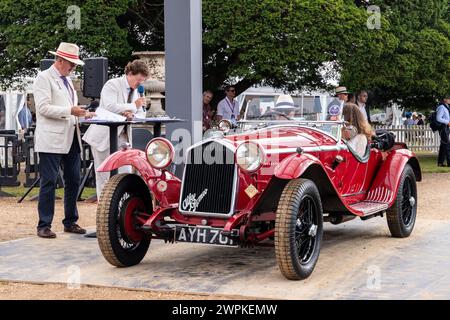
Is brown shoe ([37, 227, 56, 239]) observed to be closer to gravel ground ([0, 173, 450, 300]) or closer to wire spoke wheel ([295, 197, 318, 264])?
gravel ground ([0, 173, 450, 300])

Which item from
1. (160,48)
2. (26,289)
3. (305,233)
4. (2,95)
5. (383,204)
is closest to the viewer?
(26,289)

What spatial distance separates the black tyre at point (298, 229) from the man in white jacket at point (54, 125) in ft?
8.63

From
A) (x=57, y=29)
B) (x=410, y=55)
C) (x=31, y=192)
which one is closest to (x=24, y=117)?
(x=57, y=29)

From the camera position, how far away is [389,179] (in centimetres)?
789

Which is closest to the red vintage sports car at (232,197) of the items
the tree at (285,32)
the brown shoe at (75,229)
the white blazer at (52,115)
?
the white blazer at (52,115)

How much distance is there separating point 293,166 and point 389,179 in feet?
7.76

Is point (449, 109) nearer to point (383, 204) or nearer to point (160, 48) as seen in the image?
point (160, 48)

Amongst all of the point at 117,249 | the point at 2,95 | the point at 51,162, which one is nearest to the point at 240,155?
the point at 117,249

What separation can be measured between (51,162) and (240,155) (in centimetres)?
260

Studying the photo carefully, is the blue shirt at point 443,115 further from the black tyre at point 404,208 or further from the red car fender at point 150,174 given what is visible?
the red car fender at point 150,174

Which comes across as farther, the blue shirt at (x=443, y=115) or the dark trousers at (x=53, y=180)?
the blue shirt at (x=443, y=115)

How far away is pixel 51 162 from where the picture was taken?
25.3ft

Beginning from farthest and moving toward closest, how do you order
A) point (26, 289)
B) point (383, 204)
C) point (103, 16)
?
1. point (103, 16)
2. point (383, 204)
3. point (26, 289)

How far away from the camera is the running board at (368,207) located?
284 inches
